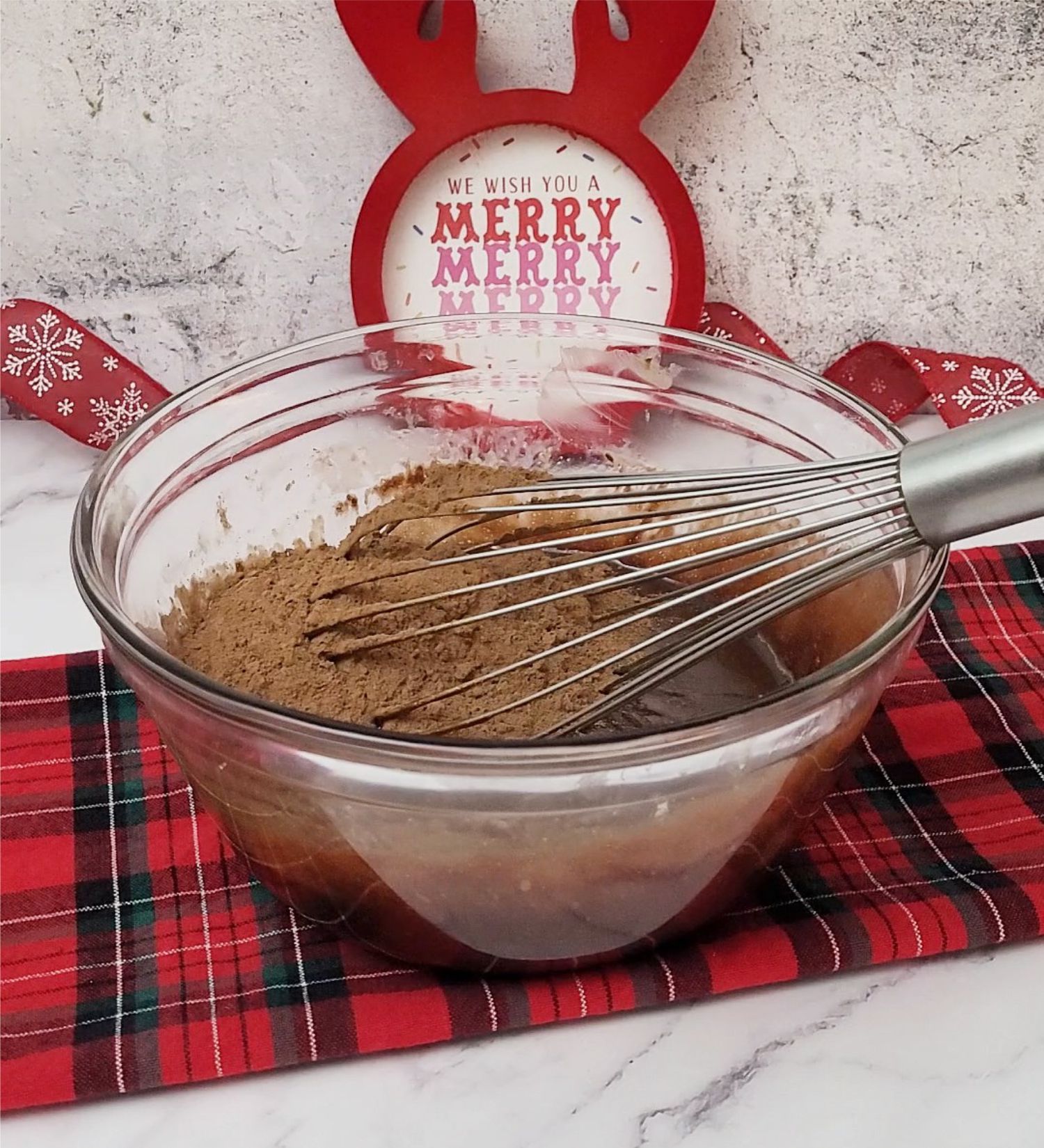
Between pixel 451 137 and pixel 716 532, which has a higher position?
pixel 451 137

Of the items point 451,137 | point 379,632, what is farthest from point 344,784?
point 451,137

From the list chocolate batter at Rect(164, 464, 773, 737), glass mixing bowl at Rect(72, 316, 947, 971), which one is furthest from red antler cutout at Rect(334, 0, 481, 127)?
chocolate batter at Rect(164, 464, 773, 737)

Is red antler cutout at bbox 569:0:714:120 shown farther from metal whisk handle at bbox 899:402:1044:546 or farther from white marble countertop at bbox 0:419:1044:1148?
white marble countertop at bbox 0:419:1044:1148

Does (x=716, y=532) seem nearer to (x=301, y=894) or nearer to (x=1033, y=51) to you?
(x=301, y=894)

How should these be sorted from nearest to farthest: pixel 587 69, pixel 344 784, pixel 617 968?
1. pixel 344 784
2. pixel 617 968
3. pixel 587 69

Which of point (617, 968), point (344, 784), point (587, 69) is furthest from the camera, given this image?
point (587, 69)

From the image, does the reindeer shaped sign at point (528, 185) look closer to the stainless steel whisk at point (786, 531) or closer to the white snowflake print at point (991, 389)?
the white snowflake print at point (991, 389)

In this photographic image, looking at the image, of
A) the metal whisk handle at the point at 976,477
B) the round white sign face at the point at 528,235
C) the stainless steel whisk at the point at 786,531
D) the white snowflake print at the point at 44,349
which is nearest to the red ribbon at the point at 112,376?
the white snowflake print at the point at 44,349
